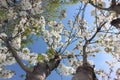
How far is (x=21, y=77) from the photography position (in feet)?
35.7

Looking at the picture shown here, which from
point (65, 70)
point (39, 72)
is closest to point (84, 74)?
point (39, 72)

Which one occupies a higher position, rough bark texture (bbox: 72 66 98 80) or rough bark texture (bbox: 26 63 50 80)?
rough bark texture (bbox: 72 66 98 80)

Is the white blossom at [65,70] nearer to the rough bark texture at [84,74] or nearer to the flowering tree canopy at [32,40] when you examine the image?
the flowering tree canopy at [32,40]

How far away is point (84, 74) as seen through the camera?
6105mm

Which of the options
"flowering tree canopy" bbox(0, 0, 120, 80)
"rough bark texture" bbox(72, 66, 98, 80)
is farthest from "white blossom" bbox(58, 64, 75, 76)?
"rough bark texture" bbox(72, 66, 98, 80)

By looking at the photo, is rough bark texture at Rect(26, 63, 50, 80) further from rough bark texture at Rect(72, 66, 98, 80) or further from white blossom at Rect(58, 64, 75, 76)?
white blossom at Rect(58, 64, 75, 76)

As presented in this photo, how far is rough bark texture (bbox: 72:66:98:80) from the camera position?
6022 millimetres

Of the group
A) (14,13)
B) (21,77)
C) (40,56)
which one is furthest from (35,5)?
(21,77)

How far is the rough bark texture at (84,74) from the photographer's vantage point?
6.02 metres

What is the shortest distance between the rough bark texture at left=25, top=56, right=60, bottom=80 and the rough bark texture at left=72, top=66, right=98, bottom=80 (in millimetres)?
2219

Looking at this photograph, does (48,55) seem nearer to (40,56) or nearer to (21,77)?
(40,56)

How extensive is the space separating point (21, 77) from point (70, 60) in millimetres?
2614

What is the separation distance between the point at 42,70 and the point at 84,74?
282cm

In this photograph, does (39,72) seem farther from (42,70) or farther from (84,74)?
(84,74)
